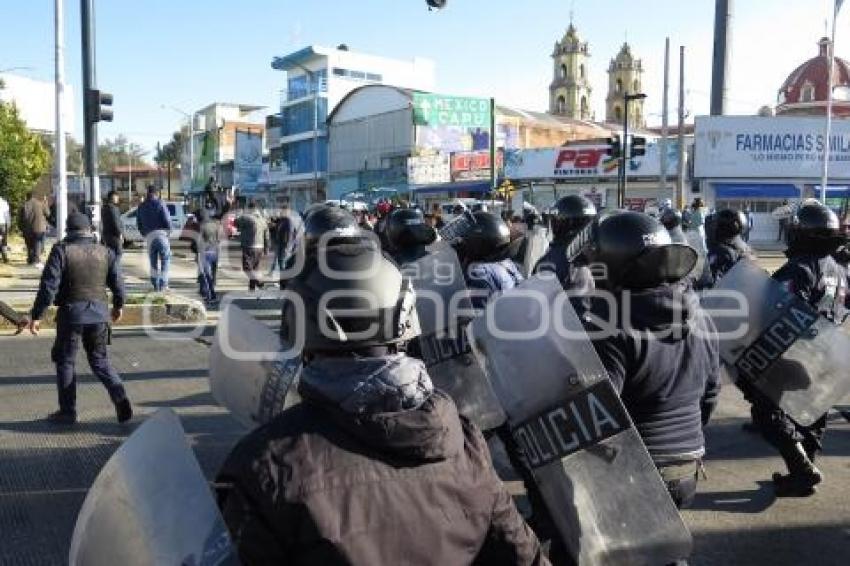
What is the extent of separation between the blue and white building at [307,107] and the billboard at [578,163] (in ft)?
90.3

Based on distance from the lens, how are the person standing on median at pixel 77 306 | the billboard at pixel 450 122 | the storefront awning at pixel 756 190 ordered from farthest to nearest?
the billboard at pixel 450 122 < the storefront awning at pixel 756 190 < the person standing on median at pixel 77 306


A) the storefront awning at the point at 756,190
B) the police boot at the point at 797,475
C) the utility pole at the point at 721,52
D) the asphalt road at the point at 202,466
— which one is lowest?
the asphalt road at the point at 202,466

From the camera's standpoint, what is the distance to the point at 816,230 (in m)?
4.99

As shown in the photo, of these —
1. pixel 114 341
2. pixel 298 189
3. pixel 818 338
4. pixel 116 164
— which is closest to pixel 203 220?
pixel 114 341

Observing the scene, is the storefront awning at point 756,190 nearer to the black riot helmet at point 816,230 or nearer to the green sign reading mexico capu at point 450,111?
the green sign reading mexico capu at point 450,111

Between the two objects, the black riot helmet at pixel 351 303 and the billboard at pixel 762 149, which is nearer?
the black riot helmet at pixel 351 303

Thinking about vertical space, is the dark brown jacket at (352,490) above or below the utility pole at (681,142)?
below

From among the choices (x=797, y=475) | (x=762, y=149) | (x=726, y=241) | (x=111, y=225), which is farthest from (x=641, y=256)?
(x=762, y=149)

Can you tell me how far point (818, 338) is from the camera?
4156 mm

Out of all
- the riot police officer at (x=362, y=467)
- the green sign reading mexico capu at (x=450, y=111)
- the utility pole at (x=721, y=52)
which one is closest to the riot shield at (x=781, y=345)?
the riot police officer at (x=362, y=467)

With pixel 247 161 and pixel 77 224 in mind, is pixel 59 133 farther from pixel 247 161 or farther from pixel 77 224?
pixel 247 161

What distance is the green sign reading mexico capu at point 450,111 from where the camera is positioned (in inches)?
2347

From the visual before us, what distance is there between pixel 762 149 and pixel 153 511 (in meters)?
38.9

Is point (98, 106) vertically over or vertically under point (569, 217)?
over
